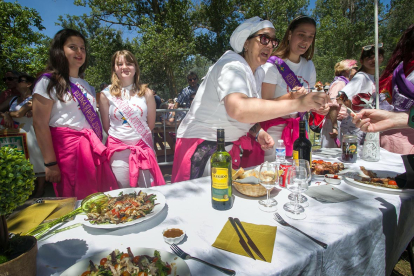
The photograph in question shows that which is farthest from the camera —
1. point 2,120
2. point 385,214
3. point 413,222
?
point 2,120

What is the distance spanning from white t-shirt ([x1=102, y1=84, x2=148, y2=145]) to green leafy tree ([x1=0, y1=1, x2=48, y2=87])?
26.4 ft

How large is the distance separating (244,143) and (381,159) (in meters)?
1.33

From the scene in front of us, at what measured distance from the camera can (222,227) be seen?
1.06m

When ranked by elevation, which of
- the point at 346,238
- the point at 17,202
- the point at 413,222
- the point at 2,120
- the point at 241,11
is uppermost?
the point at 241,11

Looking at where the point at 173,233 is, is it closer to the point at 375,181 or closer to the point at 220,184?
the point at 220,184

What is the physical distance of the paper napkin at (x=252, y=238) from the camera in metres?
0.88

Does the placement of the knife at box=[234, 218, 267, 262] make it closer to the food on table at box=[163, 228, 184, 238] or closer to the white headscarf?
the food on table at box=[163, 228, 184, 238]

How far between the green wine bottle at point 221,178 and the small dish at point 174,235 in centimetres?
26

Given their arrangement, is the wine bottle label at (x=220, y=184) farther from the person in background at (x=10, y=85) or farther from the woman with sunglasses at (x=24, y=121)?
Result: the person in background at (x=10, y=85)

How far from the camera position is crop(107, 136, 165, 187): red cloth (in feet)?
7.23

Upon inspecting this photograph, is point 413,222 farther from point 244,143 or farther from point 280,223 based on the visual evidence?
point 244,143

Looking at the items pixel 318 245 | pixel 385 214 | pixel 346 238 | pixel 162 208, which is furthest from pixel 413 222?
pixel 162 208

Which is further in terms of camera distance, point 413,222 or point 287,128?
point 287,128

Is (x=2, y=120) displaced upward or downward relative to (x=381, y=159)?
upward
